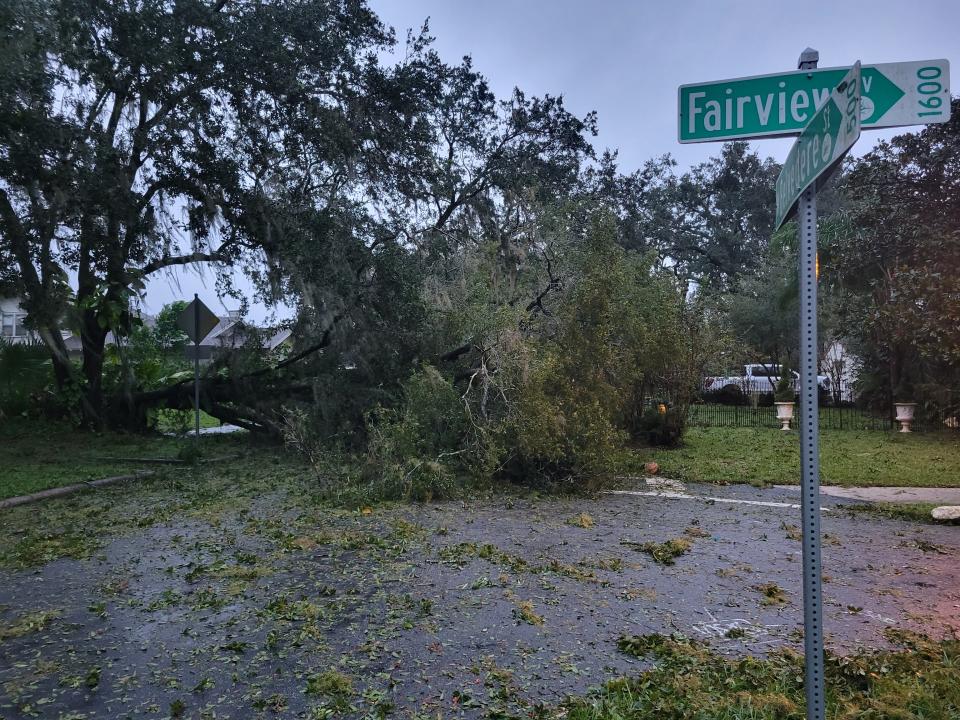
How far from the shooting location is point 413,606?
4.66 m

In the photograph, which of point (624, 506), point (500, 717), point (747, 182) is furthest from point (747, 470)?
point (747, 182)

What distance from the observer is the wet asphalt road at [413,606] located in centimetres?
345

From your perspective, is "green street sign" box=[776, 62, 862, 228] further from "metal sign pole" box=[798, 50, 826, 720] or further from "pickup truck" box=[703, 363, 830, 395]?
"pickup truck" box=[703, 363, 830, 395]

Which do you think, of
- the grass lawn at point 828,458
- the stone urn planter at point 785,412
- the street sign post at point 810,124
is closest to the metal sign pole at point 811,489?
the street sign post at point 810,124

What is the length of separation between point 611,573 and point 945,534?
345 centimetres

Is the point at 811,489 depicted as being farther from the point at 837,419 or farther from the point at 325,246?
the point at 837,419

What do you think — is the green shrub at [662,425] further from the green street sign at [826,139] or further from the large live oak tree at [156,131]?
the green street sign at [826,139]

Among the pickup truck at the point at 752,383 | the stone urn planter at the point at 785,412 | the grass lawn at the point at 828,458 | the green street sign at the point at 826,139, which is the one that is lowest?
the grass lawn at the point at 828,458

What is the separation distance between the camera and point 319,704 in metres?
3.27

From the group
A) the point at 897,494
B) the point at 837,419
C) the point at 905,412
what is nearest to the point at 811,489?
the point at 897,494

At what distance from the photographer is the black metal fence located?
16.8 meters

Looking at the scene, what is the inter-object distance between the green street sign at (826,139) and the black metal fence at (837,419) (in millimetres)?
14622

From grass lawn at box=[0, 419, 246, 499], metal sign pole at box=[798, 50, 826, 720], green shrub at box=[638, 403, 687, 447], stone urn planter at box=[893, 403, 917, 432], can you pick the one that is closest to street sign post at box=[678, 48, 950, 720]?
metal sign pole at box=[798, 50, 826, 720]

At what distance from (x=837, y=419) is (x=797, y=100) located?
18.4 metres
